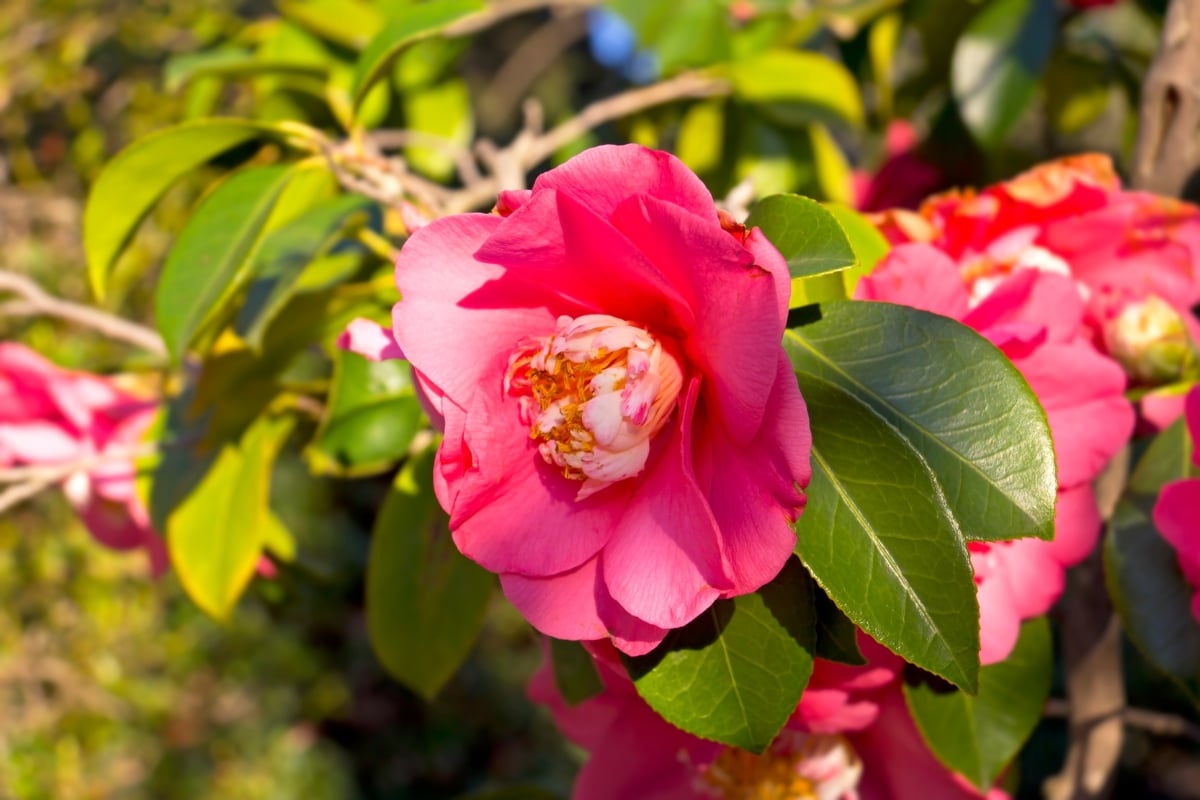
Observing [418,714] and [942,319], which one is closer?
[942,319]

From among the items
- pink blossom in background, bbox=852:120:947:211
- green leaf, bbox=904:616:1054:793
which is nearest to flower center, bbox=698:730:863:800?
green leaf, bbox=904:616:1054:793

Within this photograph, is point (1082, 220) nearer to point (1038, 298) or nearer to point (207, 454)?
point (1038, 298)

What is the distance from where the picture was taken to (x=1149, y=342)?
0.75m

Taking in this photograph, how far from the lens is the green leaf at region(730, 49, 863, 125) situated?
126 centimetres

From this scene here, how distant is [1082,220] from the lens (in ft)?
2.60

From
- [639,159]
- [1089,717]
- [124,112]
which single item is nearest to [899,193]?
[1089,717]

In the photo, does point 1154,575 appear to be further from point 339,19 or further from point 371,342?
point 339,19

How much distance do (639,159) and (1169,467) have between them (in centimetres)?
45

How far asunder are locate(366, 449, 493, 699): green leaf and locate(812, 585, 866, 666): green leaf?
0.34 m

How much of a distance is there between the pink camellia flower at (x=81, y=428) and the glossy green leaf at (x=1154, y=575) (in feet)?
3.00

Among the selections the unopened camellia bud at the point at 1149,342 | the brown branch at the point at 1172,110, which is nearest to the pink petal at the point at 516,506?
the unopened camellia bud at the point at 1149,342

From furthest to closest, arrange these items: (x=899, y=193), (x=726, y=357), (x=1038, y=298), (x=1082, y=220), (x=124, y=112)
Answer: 1. (x=124, y=112)
2. (x=899, y=193)
3. (x=1082, y=220)
4. (x=1038, y=298)
5. (x=726, y=357)

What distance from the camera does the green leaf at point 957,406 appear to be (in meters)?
0.52

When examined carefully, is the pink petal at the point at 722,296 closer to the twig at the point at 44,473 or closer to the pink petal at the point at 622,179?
the pink petal at the point at 622,179
